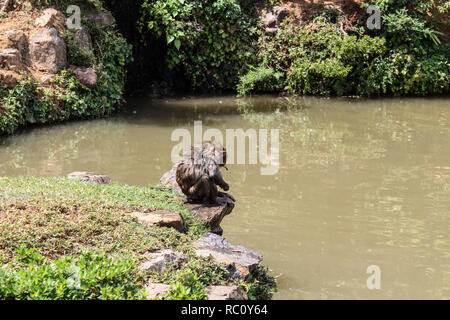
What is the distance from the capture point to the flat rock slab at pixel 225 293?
4.71 metres

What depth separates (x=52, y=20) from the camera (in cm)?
1358

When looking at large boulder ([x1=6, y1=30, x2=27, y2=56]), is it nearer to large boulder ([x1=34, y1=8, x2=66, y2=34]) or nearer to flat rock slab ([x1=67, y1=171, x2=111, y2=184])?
large boulder ([x1=34, y1=8, x2=66, y2=34])

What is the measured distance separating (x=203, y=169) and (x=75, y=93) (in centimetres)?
725

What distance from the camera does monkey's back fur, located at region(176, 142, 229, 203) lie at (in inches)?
261

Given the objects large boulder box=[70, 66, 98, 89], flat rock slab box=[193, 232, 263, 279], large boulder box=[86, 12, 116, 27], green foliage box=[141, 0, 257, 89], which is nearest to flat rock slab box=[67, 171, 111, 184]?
flat rock slab box=[193, 232, 263, 279]

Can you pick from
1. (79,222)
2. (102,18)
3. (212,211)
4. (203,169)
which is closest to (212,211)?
(212,211)

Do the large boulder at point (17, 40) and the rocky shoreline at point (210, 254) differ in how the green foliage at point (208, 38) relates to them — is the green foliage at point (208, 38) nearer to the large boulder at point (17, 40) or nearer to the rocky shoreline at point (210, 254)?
the large boulder at point (17, 40)

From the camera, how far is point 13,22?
1353 cm

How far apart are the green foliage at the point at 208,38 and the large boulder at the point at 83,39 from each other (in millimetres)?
2216

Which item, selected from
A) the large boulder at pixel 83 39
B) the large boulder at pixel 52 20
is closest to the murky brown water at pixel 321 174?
the large boulder at pixel 83 39

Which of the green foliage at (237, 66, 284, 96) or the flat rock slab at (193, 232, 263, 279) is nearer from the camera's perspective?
the flat rock slab at (193, 232, 263, 279)

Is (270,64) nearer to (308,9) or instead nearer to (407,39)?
(308,9)

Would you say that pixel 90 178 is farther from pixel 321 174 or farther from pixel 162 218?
pixel 321 174

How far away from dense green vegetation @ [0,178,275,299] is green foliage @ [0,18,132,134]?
5.53 m
